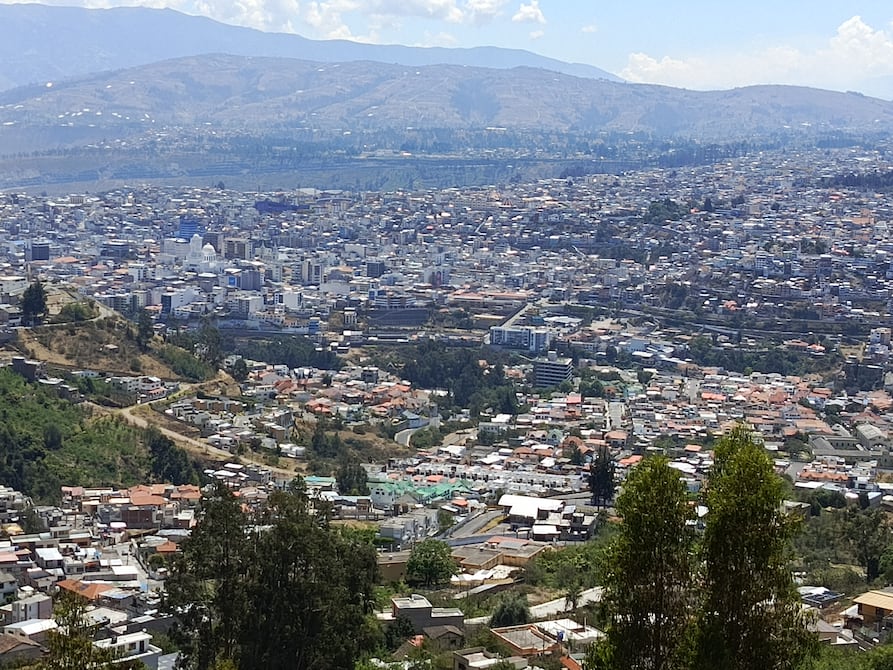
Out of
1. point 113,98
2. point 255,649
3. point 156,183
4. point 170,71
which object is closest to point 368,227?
point 156,183

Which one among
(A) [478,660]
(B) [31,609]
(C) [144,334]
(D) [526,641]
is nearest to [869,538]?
(D) [526,641]

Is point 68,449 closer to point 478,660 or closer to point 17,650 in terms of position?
point 17,650

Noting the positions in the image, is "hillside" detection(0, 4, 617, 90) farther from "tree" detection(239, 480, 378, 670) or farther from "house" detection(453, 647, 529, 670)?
"tree" detection(239, 480, 378, 670)

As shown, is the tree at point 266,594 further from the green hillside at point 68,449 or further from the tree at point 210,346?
the tree at point 210,346

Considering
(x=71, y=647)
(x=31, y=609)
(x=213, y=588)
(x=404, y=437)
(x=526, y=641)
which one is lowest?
(x=404, y=437)

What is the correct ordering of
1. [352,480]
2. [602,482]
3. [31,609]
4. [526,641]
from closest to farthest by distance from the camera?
[526,641] < [31,609] < [602,482] < [352,480]

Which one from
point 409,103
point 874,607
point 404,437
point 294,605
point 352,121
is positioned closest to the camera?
point 294,605

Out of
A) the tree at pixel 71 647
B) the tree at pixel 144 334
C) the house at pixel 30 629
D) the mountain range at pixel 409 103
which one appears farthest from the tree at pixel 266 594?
the mountain range at pixel 409 103

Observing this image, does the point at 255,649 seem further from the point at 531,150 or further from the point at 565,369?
the point at 531,150
